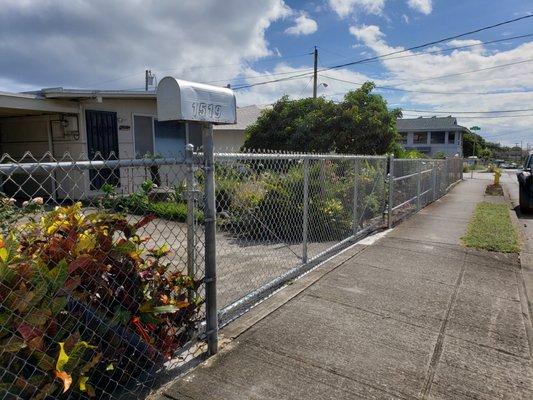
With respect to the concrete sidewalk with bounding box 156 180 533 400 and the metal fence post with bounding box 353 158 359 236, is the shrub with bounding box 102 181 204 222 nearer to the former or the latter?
the concrete sidewalk with bounding box 156 180 533 400

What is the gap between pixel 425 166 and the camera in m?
11.7

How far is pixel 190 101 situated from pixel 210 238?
0.98 meters

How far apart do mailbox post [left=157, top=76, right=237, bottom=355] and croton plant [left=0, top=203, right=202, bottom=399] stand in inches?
6.6

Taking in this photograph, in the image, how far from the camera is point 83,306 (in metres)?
2.24

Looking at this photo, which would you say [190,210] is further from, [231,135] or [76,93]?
[231,135]

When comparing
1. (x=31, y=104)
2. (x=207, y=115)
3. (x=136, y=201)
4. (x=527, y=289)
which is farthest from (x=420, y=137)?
(x=136, y=201)

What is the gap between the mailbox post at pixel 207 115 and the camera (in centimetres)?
246

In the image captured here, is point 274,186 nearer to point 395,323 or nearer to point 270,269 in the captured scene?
point 270,269

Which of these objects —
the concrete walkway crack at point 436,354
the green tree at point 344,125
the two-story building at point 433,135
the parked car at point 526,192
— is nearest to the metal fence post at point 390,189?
the concrete walkway crack at point 436,354

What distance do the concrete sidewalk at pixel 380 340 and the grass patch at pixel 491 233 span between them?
1.20m

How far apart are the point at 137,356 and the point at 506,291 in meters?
4.06

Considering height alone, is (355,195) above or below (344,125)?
below

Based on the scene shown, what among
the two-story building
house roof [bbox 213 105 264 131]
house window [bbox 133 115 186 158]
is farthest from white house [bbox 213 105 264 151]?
the two-story building

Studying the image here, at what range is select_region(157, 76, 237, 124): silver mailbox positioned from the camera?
2.44 metres
